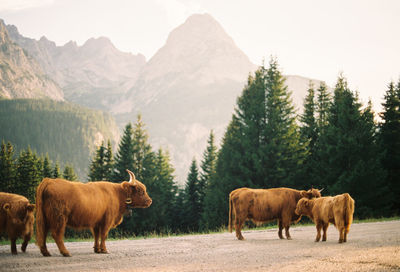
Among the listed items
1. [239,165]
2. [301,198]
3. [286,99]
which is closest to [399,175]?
[286,99]

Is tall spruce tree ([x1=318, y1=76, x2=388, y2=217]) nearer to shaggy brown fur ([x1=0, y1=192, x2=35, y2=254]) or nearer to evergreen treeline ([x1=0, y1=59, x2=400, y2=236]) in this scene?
evergreen treeline ([x1=0, y1=59, x2=400, y2=236])

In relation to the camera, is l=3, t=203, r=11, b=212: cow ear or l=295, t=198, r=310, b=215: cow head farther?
l=295, t=198, r=310, b=215: cow head

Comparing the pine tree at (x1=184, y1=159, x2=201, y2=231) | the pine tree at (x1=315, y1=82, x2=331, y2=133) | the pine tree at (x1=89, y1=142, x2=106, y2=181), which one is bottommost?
the pine tree at (x1=184, y1=159, x2=201, y2=231)

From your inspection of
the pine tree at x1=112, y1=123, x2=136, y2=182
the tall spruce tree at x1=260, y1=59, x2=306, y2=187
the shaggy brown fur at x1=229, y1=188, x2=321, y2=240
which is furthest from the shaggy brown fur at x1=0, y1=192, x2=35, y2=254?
the pine tree at x1=112, y1=123, x2=136, y2=182

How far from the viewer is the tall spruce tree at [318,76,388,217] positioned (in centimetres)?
2778

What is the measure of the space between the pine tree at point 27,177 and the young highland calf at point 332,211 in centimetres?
4913

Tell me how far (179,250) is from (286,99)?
25565 mm

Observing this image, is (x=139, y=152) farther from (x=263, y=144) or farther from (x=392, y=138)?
(x=392, y=138)

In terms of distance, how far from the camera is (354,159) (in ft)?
98.2

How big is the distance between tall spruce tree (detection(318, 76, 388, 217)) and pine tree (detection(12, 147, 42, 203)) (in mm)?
41683

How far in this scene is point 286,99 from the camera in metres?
33.0

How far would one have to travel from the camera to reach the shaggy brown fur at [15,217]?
30.5 ft

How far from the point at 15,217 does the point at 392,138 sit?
3345cm

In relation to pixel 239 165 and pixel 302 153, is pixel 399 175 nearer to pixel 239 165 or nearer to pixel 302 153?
pixel 302 153
